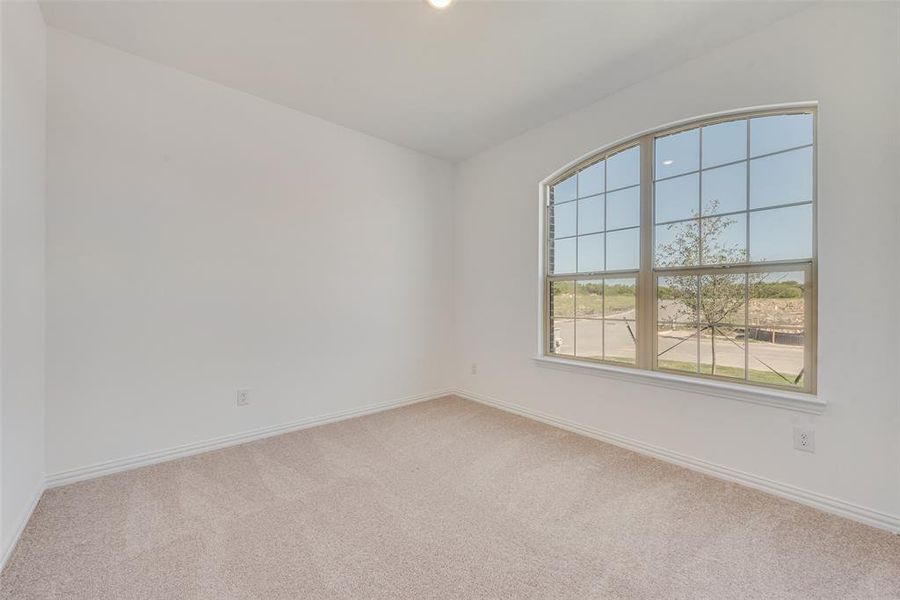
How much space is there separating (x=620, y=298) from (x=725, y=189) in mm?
972

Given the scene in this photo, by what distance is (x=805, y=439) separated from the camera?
6.54ft

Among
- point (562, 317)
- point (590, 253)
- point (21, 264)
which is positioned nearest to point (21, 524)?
point (21, 264)

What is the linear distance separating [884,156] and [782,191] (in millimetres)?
415

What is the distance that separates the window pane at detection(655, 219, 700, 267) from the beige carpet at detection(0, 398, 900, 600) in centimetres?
138

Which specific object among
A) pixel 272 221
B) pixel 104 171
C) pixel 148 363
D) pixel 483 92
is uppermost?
pixel 483 92

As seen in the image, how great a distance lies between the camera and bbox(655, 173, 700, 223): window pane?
98.7 inches

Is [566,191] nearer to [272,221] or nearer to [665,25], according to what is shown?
[665,25]

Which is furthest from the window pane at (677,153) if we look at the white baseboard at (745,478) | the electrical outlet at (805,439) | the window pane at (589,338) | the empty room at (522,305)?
the white baseboard at (745,478)

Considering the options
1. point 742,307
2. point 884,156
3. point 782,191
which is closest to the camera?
point 884,156

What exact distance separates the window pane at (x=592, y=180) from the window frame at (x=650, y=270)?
2.1 inches

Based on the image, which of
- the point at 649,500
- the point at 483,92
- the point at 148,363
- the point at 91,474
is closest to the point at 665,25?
the point at 483,92

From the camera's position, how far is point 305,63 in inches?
95.6

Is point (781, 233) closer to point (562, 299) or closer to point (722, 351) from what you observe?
point (722, 351)

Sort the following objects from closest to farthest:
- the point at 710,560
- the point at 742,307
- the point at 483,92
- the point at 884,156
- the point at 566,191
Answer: the point at 710,560 < the point at 884,156 < the point at 742,307 < the point at 483,92 < the point at 566,191
